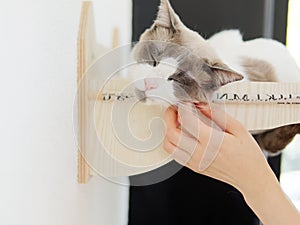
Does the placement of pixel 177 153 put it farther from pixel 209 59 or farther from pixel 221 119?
pixel 209 59

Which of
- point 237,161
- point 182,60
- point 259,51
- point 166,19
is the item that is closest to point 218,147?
point 237,161

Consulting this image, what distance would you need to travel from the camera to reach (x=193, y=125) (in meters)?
0.52

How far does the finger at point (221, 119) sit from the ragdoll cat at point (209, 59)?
23 millimetres

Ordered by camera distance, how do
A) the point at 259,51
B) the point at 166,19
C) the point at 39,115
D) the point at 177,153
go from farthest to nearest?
the point at 259,51
the point at 166,19
the point at 177,153
the point at 39,115

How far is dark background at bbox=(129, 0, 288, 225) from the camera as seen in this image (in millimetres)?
894

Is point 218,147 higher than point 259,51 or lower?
lower

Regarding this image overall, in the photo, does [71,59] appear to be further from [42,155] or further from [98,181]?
[98,181]

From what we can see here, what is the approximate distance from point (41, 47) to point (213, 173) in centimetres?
29

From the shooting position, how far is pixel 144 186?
927 millimetres

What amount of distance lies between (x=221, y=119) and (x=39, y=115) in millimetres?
245

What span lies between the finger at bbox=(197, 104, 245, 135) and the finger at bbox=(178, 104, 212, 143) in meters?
0.02

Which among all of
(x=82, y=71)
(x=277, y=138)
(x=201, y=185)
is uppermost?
(x=82, y=71)

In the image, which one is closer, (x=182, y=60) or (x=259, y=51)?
(x=182, y=60)

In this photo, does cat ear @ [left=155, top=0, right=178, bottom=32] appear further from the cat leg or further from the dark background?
the cat leg
